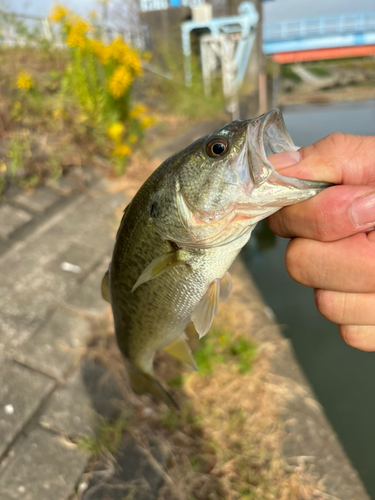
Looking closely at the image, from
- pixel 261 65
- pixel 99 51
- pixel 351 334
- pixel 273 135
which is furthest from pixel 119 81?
pixel 261 65

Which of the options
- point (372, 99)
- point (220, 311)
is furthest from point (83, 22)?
point (372, 99)

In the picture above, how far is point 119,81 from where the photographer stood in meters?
5.00

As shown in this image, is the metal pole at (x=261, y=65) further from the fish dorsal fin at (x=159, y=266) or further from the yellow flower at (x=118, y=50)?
the fish dorsal fin at (x=159, y=266)

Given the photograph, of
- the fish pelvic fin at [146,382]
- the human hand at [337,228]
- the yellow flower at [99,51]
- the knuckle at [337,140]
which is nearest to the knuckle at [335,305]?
the human hand at [337,228]

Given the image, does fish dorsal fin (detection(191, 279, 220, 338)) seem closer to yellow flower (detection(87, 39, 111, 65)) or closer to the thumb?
the thumb

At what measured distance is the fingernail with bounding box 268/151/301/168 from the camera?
3.49 feet

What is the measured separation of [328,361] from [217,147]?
3.84m

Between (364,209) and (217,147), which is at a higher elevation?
(217,147)

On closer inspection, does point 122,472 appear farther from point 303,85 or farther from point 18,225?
point 303,85

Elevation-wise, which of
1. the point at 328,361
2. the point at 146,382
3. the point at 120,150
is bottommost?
the point at 328,361

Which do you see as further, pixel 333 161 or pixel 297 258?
pixel 297 258

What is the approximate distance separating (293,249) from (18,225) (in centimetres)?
380

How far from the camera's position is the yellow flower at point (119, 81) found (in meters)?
4.96

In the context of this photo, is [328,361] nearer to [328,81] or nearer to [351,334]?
[351,334]
